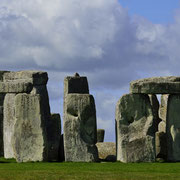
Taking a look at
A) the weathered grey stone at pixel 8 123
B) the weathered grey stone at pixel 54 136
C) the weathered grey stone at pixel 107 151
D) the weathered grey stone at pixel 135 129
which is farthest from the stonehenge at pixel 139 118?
the weathered grey stone at pixel 8 123

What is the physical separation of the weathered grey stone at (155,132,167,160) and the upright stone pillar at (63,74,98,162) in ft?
11.7

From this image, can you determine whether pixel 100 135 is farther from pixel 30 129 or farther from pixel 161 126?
pixel 30 129

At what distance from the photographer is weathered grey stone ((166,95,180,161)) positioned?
3562cm

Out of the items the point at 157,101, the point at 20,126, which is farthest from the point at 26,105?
the point at 157,101

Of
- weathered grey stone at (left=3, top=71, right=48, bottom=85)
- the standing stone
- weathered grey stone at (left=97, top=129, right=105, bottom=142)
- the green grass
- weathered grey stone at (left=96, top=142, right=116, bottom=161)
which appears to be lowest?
the green grass

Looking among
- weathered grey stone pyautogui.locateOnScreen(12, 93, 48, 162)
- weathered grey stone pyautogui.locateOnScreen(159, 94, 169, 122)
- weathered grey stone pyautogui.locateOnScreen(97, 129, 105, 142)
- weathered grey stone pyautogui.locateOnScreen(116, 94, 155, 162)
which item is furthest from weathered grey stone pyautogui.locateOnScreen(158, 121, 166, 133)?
weathered grey stone pyautogui.locateOnScreen(12, 93, 48, 162)

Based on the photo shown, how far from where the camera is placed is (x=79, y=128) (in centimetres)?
3444

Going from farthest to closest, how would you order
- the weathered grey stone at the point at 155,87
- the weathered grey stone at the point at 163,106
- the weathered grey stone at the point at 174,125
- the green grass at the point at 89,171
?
1. the weathered grey stone at the point at 163,106
2. the weathered grey stone at the point at 174,125
3. the weathered grey stone at the point at 155,87
4. the green grass at the point at 89,171

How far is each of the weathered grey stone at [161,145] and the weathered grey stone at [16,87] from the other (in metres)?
5.96

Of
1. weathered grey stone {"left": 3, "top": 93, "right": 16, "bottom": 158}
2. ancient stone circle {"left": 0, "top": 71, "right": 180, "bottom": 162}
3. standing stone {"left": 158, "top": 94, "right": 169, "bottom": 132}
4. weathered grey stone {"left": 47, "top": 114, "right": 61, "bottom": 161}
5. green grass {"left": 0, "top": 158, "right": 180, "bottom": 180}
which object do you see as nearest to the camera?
green grass {"left": 0, "top": 158, "right": 180, "bottom": 180}

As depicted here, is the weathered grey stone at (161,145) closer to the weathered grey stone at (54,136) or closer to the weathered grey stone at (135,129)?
the weathered grey stone at (135,129)

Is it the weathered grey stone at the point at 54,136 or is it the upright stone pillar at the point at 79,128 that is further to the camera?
the weathered grey stone at the point at 54,136

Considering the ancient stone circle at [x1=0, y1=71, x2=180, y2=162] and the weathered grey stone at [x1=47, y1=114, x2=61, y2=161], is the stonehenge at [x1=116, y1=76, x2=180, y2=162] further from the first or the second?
the weathered grey stone at [x1=47, y1=114, x2=61, y2=161]

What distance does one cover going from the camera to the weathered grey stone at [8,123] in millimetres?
38156
